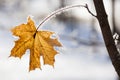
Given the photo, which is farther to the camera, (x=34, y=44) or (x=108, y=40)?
(x=34, y=44)

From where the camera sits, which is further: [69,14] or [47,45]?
[69,14]

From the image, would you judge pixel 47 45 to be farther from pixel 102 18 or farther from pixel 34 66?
pixel 102 18

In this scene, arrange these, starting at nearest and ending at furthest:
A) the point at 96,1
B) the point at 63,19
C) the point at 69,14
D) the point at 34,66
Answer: the point at 96,1, the point at 34,66, the point at 69,14, the point at 63,19

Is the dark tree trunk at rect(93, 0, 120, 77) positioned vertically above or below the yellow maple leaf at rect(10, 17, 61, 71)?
below

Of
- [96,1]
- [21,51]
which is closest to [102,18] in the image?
[96,1]

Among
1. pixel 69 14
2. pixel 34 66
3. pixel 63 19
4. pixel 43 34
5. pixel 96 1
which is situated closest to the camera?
pixel 96 1

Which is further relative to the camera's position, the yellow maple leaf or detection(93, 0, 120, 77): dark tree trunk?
the yellow maple leaf

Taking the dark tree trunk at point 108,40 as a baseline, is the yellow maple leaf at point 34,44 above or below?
above

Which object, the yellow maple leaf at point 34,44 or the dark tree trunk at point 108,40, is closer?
the dark tree trunk at point 108,40
